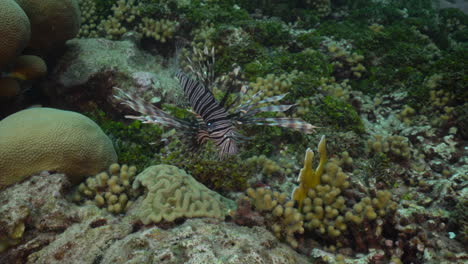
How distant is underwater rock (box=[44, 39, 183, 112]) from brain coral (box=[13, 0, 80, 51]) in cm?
51

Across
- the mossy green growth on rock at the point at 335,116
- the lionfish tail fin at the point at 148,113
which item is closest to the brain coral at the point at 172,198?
the lionfish tail fin at the point at 148,113

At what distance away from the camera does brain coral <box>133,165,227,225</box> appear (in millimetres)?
2562

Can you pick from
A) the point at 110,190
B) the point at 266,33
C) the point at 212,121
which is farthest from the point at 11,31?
the point at 266,33

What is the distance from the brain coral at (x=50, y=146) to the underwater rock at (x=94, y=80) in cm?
207

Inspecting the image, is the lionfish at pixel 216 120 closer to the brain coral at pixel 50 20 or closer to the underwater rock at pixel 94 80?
the underwater rock at pixel 94 80

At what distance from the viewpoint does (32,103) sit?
17.8 ft

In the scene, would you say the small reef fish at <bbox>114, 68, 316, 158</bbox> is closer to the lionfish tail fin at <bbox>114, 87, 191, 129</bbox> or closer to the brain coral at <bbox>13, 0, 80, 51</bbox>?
the lionfish tail fin at <bbox>114, 87, 191, 129</bbox>

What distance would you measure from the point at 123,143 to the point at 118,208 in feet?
5.56

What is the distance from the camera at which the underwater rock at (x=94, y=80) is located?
5293 millimetres

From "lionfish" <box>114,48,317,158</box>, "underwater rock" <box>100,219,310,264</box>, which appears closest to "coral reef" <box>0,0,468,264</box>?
"underwater rock" <box>100,219,310,264</box>

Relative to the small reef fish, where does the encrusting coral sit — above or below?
below

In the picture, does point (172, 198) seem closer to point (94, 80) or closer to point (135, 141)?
point (135, 141)

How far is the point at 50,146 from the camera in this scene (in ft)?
10.0

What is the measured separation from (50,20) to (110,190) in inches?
124
